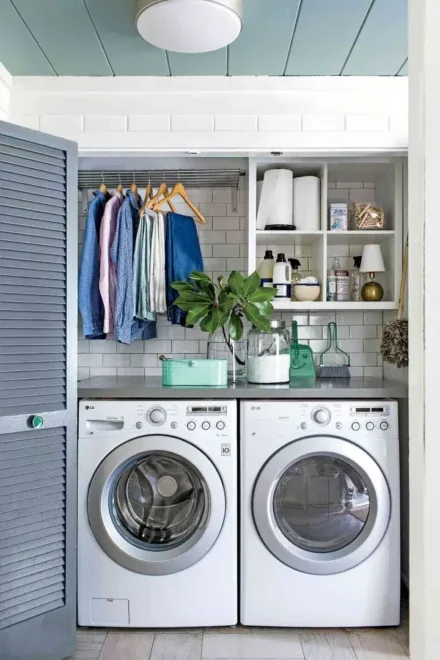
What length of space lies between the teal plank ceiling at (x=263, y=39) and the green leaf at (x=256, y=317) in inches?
41.0

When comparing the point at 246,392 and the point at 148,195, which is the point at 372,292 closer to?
the point at 246,392

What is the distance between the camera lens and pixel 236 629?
2389mm

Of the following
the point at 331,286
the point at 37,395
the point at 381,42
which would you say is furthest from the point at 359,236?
the point at 37,395

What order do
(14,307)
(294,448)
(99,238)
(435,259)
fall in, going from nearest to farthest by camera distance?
1. (435,259)
2. (14,307)
3. (294,448)
4. (99,238)

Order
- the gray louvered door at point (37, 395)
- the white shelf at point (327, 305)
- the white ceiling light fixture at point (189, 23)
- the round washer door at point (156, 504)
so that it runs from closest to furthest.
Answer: the white ceiling light fixture at point (189, 23) → the gray louvered door at point (37, 395) → the round washer door at point (156, 504) → the white shelf at point (327, 305)

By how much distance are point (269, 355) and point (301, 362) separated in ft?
1.08

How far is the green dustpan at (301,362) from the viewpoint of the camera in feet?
9.27

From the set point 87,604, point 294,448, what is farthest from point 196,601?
point 294,448

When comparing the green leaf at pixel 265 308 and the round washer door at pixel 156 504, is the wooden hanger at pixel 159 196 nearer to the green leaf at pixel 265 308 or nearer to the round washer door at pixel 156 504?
the green leaf at pixel 265 308

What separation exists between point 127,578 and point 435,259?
79.1 inches

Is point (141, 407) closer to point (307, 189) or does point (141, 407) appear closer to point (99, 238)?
point (99, 238)

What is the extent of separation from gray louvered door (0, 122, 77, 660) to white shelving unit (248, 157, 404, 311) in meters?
0.98

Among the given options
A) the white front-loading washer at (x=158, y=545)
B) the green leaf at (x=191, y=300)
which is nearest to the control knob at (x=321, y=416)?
the white front-loading washer at (x=158, y=545)

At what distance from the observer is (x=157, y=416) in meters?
2.35
